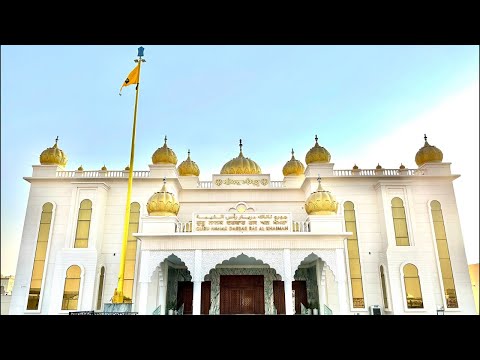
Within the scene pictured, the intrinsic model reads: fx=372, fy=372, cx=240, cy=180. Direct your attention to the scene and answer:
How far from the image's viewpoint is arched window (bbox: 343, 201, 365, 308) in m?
16.5

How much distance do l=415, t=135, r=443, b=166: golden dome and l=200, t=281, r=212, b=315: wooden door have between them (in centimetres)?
1225

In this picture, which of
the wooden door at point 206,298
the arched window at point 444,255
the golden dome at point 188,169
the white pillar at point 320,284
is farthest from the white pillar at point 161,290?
the arched window at point 444,255

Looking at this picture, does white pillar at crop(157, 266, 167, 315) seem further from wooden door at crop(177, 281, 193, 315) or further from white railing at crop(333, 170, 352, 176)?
white railing at crop(333, 170, 352, 176)

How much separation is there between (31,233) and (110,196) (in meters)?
3.86

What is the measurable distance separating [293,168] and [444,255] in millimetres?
8589

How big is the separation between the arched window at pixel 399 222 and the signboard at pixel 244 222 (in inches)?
231

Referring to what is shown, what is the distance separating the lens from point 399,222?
17.1 m

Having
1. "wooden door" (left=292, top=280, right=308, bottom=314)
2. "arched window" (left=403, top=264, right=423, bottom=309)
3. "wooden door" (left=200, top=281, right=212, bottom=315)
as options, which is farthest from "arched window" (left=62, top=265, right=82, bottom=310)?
"arched window" (left=403, top=264, right=423, bottom=309)

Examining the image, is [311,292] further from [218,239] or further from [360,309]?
[218,239]

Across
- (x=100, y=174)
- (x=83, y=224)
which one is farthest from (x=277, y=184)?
(x=83, y=224)

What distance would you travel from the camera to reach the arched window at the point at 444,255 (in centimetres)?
1633

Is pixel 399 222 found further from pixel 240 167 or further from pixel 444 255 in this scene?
pixel 240 167
